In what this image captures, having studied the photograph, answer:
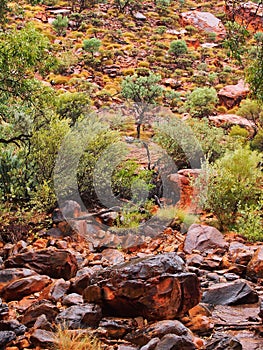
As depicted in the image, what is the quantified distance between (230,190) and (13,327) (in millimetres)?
6706

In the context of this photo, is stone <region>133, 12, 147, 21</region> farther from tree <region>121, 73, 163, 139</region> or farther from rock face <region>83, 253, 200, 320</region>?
rock face <region>83, 253, 200, 320</region>

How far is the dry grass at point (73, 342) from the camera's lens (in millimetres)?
3357

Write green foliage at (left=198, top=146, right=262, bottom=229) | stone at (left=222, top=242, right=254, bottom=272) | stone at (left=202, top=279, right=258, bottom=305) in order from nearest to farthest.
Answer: stone at (left=202, top=279, right=258, bottom=305)
stone at (left=222, top=242, right=254, bottom=272)
green foliage at (left=198, top=146, right=262, bottom=229)

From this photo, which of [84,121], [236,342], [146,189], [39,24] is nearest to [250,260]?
[236,342]

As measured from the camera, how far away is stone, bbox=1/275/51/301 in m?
4.79

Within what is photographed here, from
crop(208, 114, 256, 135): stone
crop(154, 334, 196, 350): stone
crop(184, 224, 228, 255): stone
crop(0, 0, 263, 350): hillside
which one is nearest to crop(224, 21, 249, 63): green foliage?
crop(0, 0, 263, 350): hillside

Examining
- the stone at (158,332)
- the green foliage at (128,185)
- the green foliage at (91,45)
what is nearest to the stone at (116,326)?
→ the stone at (158,332)

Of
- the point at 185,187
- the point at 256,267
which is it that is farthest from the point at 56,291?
the point at 185,187

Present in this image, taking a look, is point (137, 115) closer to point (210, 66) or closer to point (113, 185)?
point (113, 185)

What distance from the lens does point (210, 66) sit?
30156 mm

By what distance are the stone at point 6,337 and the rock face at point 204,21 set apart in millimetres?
35472

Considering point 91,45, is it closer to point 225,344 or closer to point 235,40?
point 235,40

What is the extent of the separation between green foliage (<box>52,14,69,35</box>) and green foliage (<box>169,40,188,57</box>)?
763cm

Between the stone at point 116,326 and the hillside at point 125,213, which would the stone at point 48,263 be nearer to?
the hillside at point 125,213
